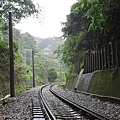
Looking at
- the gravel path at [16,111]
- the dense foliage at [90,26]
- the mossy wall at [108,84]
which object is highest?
the dense foliage at [90,26]

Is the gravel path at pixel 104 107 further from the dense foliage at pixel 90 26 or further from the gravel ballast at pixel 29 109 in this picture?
the dense foliage at pixel 90 26

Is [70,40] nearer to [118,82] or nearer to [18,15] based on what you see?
[18,15]

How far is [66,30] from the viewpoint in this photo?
80.7 feet

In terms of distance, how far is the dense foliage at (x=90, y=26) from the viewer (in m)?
12.1

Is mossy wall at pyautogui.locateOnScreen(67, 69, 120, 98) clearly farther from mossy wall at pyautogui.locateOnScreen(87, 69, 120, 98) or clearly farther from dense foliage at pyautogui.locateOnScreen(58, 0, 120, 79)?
dense foliage at pyautogui.locateOnScreen(58, 0, 120, 79)

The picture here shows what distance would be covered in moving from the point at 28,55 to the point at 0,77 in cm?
7284

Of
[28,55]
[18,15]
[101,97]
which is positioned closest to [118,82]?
[101,97]


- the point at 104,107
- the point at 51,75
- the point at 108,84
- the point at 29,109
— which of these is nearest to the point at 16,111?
the point at 29,109

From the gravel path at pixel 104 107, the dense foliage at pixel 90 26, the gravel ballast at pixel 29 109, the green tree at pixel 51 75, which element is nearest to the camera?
the gravel path at pixel 104 107

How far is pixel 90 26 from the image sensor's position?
16000 mm

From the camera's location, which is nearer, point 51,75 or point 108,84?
point 108,84

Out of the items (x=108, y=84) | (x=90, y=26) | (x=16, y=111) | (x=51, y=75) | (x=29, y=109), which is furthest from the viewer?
(x=51, y=75)

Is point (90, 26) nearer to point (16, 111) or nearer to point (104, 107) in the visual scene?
point (104, 107)

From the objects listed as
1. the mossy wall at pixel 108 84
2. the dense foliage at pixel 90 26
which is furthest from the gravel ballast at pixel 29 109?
the dense foliage at pixel 90 26
